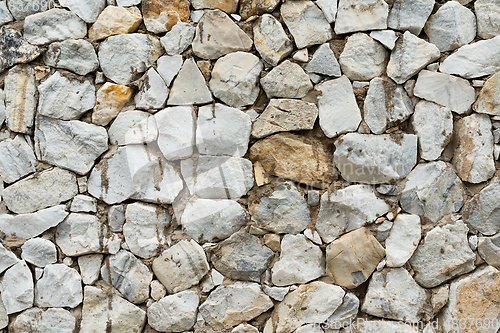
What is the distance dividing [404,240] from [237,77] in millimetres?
958

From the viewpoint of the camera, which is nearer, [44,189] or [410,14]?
[410,14]

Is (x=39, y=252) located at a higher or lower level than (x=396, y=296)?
higher

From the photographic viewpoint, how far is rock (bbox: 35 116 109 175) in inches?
60.7

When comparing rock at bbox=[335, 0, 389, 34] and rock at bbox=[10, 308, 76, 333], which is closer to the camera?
rock at bbox=[335, 0, 389, 34]

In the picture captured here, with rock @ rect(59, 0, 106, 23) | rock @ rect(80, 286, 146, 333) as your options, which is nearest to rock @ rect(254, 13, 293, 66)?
rock @ rect(59, 0, 106, 23)

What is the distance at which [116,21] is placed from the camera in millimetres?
1516

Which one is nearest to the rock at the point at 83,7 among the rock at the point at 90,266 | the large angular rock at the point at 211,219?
the large angular rock at the point at 211,219

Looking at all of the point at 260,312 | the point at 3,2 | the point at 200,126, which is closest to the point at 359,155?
the point at 200,126

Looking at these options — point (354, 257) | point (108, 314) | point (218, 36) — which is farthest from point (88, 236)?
point (354, 257)

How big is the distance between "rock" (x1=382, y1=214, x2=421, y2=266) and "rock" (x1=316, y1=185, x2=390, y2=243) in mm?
85

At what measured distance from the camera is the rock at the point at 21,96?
5.07ft

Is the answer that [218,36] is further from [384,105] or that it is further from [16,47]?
[16,47]

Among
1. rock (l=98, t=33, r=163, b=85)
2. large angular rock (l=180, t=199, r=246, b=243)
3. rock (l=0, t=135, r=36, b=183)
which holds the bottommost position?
large angular rock (l=180, t=199, r=246, b=243)

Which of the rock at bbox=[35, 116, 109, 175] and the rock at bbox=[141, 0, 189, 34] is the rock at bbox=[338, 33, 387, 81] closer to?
the rock at bbox=[141, 0, 189, 34]
